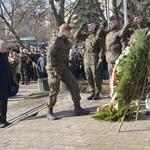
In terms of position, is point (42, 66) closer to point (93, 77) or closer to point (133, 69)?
point (93, 77)

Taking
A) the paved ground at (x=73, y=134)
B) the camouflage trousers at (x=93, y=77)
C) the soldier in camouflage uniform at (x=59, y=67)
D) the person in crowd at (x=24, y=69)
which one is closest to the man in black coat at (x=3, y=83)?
the paved ground at (x=73, y=134)

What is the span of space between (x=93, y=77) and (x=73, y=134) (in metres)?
3.34

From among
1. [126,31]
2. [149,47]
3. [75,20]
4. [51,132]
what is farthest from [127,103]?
[75,20]

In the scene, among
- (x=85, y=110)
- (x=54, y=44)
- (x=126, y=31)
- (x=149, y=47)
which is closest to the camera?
(x=149, y=47)

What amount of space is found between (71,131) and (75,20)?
72.7 feet

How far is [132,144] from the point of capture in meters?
5.67

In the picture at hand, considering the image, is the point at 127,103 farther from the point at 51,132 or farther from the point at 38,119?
the point at 38,119

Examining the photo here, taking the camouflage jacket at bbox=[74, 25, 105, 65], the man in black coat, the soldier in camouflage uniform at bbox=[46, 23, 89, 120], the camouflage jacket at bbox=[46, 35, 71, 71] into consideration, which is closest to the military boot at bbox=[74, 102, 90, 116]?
the soldier in camouflage uniform at bbox=[46, 23, 89, 120]

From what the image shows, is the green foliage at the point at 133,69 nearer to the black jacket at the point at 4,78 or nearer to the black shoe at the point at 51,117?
the black shoe at the point at 51,117

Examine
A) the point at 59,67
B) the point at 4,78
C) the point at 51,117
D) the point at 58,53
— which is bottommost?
the point at 51,117

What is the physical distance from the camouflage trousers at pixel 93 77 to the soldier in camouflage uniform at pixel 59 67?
5.33 ft

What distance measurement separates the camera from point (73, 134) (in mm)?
6516

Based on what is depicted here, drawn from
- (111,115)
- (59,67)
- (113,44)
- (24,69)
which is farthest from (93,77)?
(24,69)

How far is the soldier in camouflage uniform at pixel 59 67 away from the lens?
762cm
